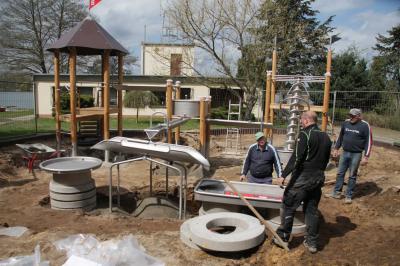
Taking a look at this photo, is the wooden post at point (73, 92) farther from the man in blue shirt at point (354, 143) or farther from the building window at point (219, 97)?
the building window at point (219, 97)

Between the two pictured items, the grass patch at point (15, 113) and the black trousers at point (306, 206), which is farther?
the grass patch at point (15, 113)

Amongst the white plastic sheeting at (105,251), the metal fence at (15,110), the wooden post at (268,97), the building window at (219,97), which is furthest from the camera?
the building window at (219,97)

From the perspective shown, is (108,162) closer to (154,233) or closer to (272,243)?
(154,233)

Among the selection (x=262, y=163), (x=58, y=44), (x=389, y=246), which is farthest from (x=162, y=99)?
(x=389, y=246)

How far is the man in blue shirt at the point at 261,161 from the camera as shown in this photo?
243 inches

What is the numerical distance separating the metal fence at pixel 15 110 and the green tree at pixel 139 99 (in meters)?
7.71

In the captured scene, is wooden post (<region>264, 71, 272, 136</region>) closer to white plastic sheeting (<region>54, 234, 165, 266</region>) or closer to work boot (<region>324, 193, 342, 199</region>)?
work boot (<region>324, 193, 342, 199</region>)

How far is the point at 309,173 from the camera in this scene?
14.9 ft

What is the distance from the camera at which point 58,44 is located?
34.2 feet

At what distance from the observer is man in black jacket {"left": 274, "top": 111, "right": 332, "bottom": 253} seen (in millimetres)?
4520

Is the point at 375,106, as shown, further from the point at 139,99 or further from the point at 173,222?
the point at 139,99

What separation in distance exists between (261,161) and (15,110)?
13.2m

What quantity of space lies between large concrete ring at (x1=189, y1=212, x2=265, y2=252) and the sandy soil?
0.54 feet

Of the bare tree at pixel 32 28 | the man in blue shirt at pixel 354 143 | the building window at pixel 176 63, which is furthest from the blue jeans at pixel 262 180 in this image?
the bare tree at pixel 32 28
